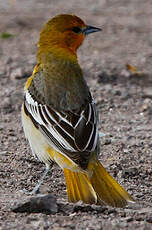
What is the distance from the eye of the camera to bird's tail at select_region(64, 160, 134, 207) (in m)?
4.96

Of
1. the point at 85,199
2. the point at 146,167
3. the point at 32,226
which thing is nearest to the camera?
the point at 32,226

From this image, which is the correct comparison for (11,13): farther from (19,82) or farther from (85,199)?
(85,199)

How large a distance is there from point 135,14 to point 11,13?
253 centimetres

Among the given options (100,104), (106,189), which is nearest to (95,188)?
(106,189)

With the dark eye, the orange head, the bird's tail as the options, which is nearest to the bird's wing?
the bird's tail

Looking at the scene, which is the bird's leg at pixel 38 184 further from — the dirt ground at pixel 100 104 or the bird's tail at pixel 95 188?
the bird's tail at pixel 95 188

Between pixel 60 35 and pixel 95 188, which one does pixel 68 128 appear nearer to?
pixel 95 188

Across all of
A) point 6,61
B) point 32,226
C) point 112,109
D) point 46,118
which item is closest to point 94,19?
point 6,61

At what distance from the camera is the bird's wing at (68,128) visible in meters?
5.08

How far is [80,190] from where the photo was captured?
4.98 m

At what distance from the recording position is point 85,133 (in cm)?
523

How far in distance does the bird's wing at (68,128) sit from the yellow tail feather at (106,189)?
0.22 meters

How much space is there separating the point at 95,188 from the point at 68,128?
1.80 feet

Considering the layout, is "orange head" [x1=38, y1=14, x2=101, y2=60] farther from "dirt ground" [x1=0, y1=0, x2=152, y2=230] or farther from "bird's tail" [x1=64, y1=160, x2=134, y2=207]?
"bird's tail" [x1=64, y1=160, x2=134, y2=207]
